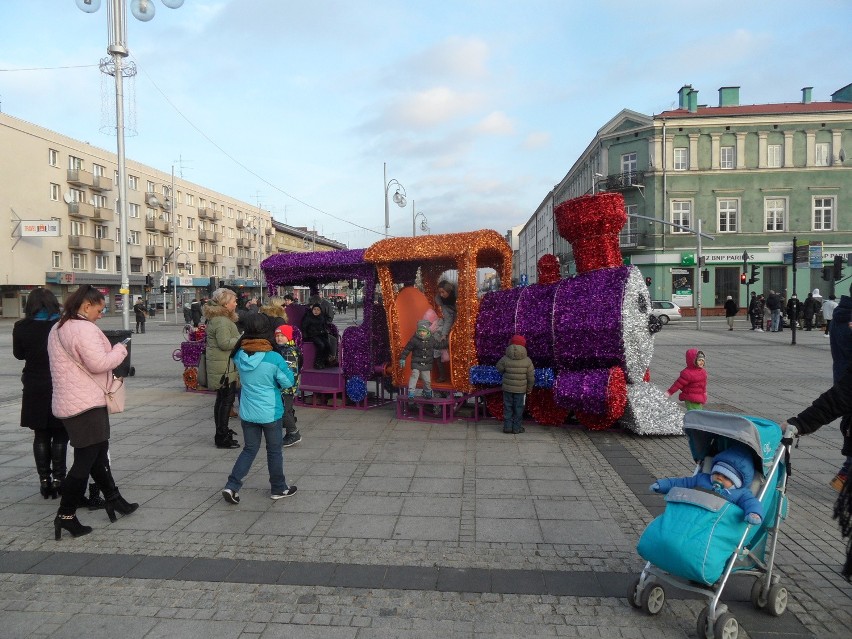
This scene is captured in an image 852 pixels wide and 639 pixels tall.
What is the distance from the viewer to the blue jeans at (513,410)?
7.87 metres

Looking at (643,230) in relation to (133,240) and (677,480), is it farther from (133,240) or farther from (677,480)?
(133,240)

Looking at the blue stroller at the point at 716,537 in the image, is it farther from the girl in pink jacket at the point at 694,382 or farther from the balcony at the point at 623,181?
the balcony at the point at 623,181

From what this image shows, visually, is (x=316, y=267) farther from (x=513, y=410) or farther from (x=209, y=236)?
(x=209, y=236)

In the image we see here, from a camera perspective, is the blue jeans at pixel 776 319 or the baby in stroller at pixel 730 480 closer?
the baby in stroller at pixel 730 480

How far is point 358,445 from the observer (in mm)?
7410

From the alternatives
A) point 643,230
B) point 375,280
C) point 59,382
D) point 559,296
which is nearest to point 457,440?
point 559,296

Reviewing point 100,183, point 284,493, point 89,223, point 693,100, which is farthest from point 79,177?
point 284,493

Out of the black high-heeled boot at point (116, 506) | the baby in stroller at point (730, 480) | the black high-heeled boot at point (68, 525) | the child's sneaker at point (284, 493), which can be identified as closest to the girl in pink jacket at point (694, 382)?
the baby in stroller at point (730, 480)

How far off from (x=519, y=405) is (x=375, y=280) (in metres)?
3.03

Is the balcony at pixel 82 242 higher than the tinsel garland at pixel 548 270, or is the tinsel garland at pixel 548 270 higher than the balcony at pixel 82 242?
the balcony at pixel 82 242

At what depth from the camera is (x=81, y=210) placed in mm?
48688

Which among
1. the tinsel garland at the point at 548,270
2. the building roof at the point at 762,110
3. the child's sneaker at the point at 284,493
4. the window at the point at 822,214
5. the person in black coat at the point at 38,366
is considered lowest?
the child's sneaker at the point at 284,493

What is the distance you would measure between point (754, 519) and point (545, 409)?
524 cm

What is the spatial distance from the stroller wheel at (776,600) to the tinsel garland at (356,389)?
6.79m
